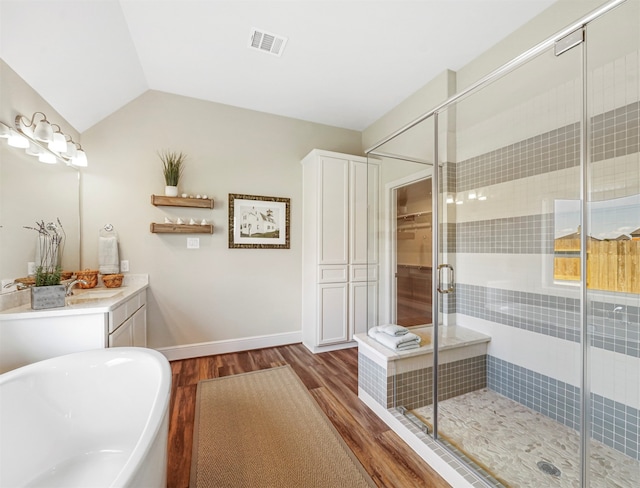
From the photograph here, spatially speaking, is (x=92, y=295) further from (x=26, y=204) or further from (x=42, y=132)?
(x=42, y=132)

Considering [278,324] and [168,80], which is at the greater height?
[168,80]

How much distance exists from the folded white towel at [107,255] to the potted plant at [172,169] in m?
0.72

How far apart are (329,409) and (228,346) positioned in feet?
5.35

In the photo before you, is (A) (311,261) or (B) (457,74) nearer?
(B) (457,74)

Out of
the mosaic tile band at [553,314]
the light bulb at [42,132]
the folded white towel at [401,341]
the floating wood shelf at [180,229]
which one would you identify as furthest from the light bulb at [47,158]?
the mosaic tile band at [553,314]

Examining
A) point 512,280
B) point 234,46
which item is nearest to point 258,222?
point 234,46

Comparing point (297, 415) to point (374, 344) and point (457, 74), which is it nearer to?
point (374, 344)

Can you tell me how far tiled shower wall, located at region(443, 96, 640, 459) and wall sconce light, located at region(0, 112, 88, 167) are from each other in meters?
3.26

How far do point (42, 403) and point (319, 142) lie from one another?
3584mm

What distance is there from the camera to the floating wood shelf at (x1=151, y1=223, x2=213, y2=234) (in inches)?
115

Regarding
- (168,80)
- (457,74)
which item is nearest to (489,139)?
(457,74)

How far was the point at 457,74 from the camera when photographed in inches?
107

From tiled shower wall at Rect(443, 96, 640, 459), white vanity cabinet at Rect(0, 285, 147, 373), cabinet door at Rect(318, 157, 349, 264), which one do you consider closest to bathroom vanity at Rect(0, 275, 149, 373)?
white vanity cabinet at Rect(0, 285, 147, 373)

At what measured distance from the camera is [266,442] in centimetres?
179
